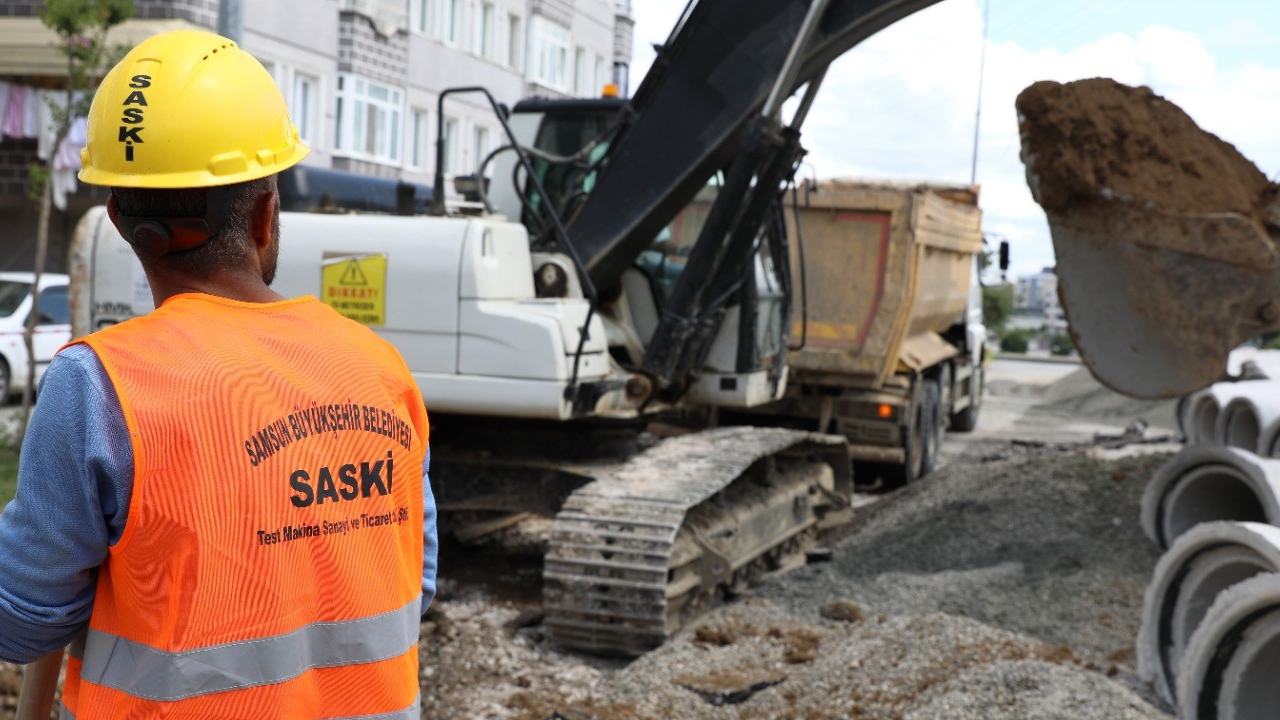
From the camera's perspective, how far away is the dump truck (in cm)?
1073

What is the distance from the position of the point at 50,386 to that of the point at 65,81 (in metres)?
18.3

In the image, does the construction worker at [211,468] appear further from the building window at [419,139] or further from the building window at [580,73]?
the building window at [580,73]

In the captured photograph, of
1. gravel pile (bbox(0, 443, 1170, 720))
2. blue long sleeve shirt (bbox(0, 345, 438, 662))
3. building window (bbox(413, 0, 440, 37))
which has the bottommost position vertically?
gravel pile (bbox(0, 443, 1170, 720))

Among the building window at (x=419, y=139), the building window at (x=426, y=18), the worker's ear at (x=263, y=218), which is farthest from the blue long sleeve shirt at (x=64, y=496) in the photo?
the building window at (x=426, y=18)

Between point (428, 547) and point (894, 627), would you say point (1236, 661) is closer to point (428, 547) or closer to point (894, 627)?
point (894, 627)

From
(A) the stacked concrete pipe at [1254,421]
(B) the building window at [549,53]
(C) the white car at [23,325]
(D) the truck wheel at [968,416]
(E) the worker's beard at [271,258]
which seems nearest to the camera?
(E) the worker's beard at [271,258]

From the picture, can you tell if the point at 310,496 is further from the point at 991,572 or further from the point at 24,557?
the point at 991,572

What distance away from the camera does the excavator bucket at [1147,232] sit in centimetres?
585

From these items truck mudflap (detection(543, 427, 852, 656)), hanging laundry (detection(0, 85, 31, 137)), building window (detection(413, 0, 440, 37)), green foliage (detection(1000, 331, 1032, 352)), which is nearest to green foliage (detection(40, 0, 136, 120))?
hanging laundry (detection(0, 85, 31, 137))

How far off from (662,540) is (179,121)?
4324 mm

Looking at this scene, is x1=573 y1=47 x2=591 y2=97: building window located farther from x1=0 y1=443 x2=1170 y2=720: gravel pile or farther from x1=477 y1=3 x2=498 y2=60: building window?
x1=0 y1=443 x2=1170 y2=720: gravel pile

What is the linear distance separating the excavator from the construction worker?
4087 millimetres

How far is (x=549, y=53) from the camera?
29688 mm

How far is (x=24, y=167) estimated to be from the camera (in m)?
18.8
